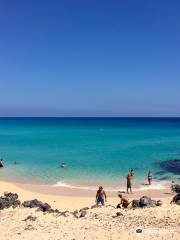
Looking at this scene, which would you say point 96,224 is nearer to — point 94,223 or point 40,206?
point 94,223

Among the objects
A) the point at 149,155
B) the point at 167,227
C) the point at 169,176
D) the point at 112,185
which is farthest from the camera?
the point at 149,155

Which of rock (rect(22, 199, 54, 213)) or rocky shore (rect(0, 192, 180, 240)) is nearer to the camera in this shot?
rocky shore (rect(0, 192, 180, 240))

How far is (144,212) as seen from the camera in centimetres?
1777

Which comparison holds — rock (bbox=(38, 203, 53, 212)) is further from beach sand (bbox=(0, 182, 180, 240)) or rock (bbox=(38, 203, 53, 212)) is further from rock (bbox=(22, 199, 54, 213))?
beach sand (bbox=(0, 182, 180, 240))

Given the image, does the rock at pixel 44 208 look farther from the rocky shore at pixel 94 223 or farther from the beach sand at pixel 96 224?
the beach sand at pixel 96 224

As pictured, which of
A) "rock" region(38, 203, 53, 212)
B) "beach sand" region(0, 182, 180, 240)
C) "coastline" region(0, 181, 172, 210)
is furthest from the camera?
"coastline" region(0, 181, 172, 210)

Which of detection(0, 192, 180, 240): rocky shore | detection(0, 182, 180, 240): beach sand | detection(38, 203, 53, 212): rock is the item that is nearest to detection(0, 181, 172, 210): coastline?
detection(38, 203, 53, 212): rock

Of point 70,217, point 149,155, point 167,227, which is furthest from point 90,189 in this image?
point 149,155

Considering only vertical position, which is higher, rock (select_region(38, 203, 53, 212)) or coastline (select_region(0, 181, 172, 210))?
rock (select_region(38, 203, 53, 212))

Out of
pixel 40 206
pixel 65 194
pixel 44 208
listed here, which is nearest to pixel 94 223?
pixel 44 208

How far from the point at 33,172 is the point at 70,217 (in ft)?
67.5

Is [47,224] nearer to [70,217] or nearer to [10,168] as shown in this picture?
[70,217]

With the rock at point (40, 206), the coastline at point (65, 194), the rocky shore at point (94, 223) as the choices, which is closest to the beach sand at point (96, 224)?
the rocky shore at point (94, 223)

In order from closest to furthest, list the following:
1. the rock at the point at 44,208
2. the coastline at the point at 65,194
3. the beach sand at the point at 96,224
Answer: the beach sand at the point at 96,224 < the rock at the point at 44,208 < the coastline at the point at 65,194
